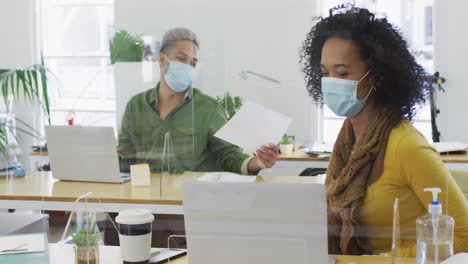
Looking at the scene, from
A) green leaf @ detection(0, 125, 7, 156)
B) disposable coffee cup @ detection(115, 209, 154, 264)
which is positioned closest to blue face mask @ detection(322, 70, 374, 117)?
disposable coffee cup @ detection(115, 209, 154, 264)

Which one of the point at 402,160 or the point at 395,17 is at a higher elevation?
the point at 395,17

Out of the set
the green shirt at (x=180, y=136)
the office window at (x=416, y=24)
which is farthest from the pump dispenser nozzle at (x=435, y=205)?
the green shirt at (x=180, y=136)

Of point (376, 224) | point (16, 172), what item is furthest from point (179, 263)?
point (16, 172)

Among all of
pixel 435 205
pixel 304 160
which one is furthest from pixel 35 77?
pixel 435 205

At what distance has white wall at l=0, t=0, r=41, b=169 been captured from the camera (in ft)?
8.78

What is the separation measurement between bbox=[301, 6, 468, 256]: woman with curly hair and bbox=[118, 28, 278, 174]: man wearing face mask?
1.17 feet

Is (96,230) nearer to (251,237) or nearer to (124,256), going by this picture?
(124,256)

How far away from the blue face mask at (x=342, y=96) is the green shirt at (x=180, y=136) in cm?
34

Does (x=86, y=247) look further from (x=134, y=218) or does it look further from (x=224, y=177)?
(x=224, y=177)

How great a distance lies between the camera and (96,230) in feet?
5.74

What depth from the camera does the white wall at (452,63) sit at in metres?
1.78

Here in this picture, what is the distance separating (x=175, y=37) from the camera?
2148 mm

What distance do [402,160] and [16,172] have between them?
6.03 ft

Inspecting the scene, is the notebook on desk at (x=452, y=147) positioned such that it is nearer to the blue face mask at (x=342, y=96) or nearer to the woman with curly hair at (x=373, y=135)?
the woman with curly hair at (x=373, y=135)
